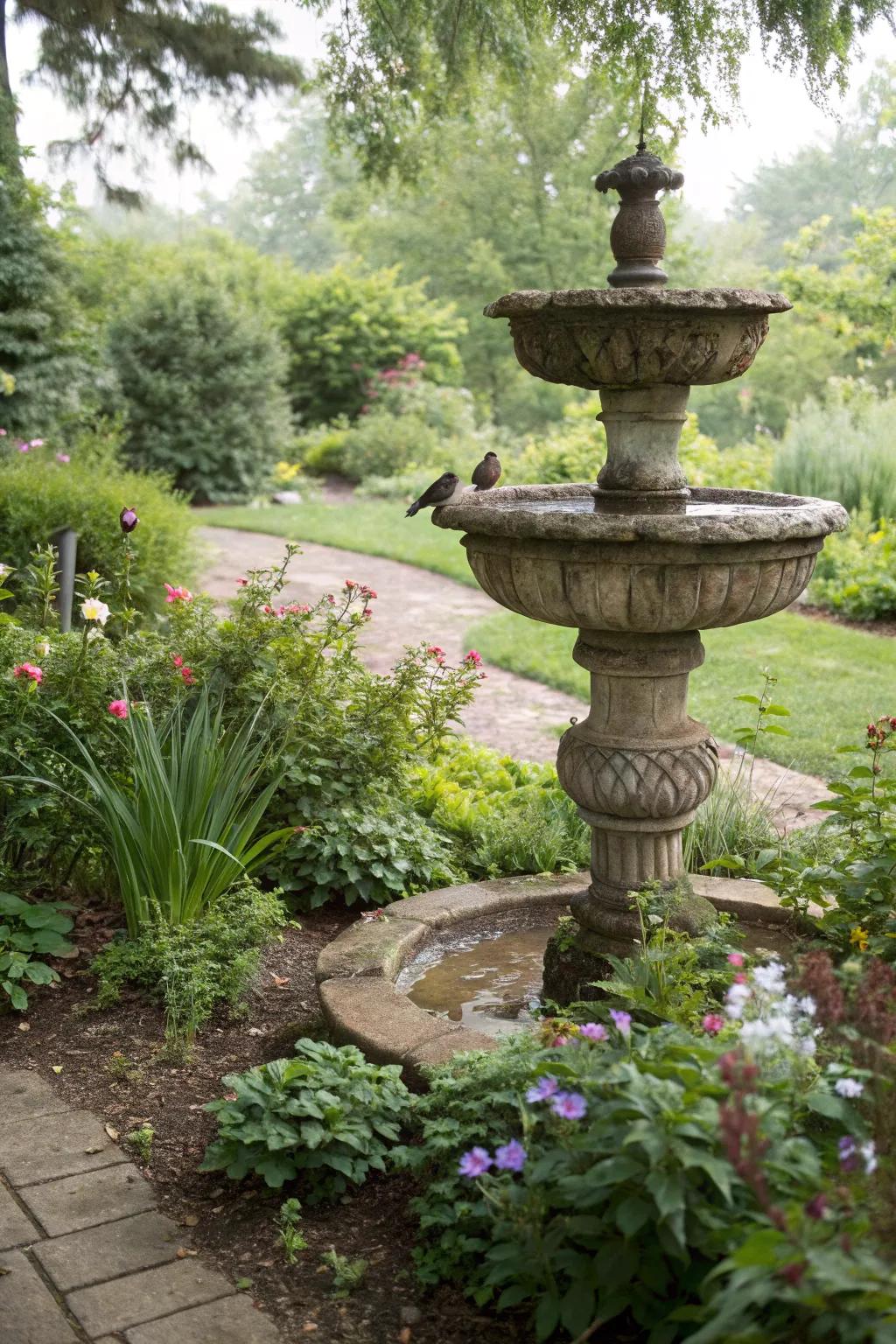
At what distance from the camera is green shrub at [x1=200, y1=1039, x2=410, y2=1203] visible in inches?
107

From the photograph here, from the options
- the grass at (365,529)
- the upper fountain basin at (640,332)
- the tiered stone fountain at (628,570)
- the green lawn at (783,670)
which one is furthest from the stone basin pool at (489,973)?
the grass at (365,529)

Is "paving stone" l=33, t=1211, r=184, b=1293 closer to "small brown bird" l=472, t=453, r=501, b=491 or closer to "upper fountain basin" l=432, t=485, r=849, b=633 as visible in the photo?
"upper fountain basin" l=432, t=485, r=849, b=633

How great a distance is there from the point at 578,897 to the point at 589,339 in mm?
1589

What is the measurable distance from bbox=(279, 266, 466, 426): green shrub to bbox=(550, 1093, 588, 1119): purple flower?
686 inches

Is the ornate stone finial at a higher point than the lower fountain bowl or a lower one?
higher

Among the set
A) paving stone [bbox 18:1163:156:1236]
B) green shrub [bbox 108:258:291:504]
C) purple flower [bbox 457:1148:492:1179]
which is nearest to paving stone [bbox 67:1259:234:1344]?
paving stone [bbox 18:1163:156:1236]

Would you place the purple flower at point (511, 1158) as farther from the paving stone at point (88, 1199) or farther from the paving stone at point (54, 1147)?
the paving stone at point (54, 1147)

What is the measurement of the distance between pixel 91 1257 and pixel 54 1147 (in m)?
0.47

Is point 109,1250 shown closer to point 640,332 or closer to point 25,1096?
point 25,1096

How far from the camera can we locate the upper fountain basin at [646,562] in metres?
2.91

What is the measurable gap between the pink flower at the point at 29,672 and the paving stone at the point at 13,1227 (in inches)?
64.3

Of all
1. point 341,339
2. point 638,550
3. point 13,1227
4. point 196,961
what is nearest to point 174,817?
point 196,961

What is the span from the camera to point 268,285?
19.5 metres

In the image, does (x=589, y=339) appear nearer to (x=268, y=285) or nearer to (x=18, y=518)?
(x=18, y=518)
